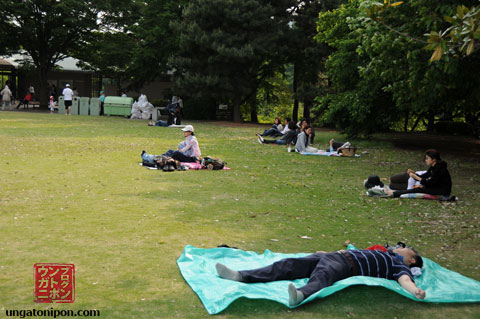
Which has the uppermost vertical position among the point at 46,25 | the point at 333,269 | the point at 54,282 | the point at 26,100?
the point at 46,25

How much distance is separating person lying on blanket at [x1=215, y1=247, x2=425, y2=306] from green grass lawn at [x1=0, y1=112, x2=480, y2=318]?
21cm

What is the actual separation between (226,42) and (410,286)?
30.2 meters

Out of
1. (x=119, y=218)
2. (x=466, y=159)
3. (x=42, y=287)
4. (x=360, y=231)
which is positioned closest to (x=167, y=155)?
(x=119, y=218)

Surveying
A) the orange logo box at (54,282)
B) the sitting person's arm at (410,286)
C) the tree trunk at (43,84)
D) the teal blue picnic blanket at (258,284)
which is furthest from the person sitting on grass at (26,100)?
the sitting person's arm at (410,286)

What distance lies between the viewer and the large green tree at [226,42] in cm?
3394

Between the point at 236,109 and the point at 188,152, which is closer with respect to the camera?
the point at 188,152

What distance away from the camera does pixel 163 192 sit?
412 inches

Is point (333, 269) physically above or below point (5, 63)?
below

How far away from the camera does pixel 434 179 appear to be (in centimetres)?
1080

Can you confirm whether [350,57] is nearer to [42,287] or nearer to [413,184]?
[413,184]

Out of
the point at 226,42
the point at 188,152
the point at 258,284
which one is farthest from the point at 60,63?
the point at 258,284

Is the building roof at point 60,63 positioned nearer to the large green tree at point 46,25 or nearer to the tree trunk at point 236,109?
the large green tree at point 46,25

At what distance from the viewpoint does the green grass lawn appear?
5.05 m

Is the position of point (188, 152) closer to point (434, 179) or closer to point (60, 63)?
point (434, 179)
